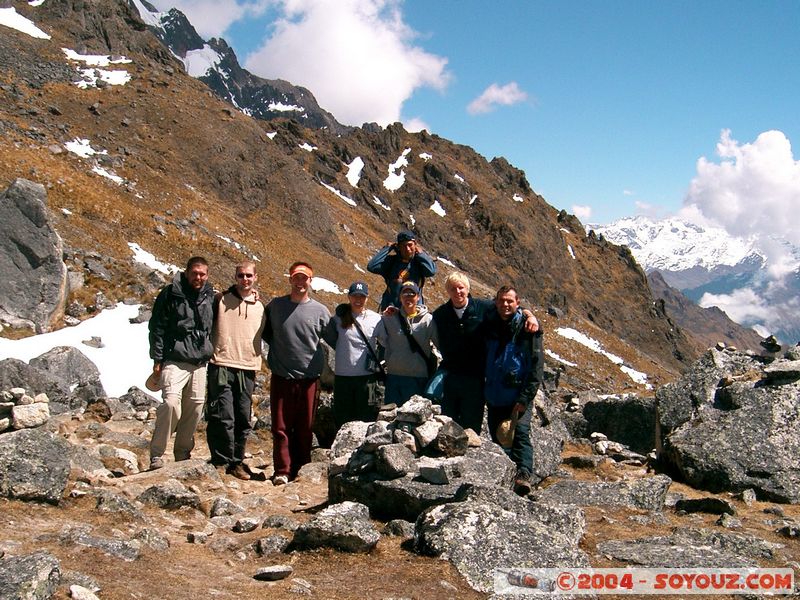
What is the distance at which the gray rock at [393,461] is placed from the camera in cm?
748

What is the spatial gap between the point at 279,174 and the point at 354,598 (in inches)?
2599

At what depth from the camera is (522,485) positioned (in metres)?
8.42

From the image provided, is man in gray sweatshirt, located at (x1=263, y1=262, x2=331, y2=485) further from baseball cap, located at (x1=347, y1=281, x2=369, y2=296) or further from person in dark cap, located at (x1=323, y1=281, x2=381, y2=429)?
baseball cap, located at (x1=347, y1=281, x2=369, y2=296)

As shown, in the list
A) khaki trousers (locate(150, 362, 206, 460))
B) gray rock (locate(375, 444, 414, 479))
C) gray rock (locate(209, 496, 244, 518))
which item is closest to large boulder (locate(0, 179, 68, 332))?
khaki trousers (locate(150, 362, 206, 460))

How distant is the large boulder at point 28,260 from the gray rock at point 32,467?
473 inches

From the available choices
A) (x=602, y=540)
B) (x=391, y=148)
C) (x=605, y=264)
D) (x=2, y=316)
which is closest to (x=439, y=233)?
(x=391, y=148)

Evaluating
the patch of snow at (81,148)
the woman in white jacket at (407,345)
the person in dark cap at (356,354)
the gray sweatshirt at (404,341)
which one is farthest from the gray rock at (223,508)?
the patch of snow at (81,148)

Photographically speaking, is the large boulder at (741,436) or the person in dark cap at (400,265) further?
the large boulder at (741,436)

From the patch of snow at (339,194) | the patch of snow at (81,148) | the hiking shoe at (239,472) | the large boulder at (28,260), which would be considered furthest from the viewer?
the patch of snow at (339,194)

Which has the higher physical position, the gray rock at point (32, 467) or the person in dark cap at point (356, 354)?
the person in dark cap at point (356, 354)

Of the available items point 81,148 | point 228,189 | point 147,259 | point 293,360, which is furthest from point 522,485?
point 228,189

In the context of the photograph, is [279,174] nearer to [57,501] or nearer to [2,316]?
[2,316]

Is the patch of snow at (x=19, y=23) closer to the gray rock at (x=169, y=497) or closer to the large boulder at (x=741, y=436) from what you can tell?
the gray rock at (x=169, y=497)

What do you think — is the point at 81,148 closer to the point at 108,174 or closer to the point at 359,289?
the point at 108,174
